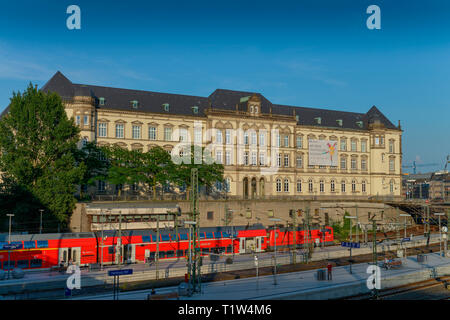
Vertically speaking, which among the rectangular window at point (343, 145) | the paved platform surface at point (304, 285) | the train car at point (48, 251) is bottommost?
the paved platform surface at point (304, 285)

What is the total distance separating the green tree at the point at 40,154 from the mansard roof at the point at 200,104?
13374mm

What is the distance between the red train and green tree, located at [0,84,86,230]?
9.53 m

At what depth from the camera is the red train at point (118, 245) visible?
43250 mm

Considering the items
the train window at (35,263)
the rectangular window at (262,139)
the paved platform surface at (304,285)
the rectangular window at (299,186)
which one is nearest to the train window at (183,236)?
the paved platform surface at (304,285)

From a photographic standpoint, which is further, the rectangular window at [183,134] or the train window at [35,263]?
the rectangular window at [183,134]

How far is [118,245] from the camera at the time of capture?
153 feet

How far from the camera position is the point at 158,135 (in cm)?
7744

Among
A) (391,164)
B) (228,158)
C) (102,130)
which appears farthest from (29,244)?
(391,164)

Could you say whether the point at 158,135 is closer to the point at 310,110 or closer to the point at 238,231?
the point at 238,231

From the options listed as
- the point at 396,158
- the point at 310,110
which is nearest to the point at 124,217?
the point at 310,110

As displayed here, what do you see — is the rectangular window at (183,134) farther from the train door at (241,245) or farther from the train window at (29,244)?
the train window at (29,244)
